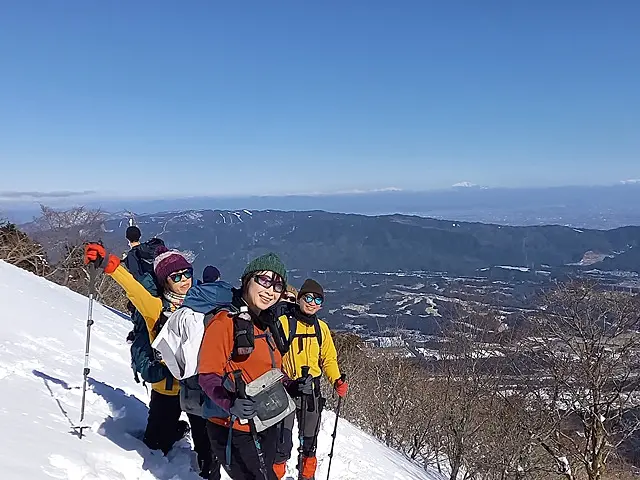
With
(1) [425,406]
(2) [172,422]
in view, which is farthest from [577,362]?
(2) [172,422]

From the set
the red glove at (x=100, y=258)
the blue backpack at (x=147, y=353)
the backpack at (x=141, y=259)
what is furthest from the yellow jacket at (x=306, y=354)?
the backpack at (x=141, y=259)

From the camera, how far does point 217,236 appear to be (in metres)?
65.5

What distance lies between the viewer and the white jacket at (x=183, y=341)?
3641 millimetres

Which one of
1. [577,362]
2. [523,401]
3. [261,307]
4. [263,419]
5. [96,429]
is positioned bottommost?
[523,401]

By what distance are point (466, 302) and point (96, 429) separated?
16383 mm

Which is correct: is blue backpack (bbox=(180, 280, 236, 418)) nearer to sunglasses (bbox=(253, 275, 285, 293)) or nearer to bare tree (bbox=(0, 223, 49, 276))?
sunglasses (bbox=(253, 275, 285, 293))

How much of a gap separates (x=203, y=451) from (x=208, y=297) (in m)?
1.70

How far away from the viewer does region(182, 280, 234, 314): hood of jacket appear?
Answer: 363 centimetres

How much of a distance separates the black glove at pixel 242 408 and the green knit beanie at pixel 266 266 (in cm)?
80

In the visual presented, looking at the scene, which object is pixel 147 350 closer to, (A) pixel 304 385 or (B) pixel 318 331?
(A) pixel 304 385

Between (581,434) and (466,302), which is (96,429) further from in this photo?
(466,302)

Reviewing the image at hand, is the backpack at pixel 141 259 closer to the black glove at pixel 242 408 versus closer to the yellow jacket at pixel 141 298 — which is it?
the yellow jacket at pixel 141 298

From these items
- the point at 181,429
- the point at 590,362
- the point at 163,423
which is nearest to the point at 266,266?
the point at 163,423

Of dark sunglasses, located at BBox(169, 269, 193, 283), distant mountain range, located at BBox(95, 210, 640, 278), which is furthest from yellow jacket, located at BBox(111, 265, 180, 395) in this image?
distant mountain range, located at BBox(95, 210, 640, 278)
